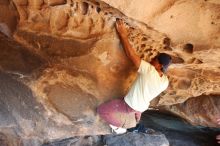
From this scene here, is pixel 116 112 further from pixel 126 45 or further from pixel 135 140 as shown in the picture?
pixel 135 140

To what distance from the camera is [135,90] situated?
2.62m

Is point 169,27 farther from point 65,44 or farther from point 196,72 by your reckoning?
point 196,72

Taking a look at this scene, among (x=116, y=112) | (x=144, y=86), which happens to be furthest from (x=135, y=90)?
(x=116, y=112)

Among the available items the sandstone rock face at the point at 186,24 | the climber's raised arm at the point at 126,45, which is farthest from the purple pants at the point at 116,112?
the sandstone rock face at the point at 186,24

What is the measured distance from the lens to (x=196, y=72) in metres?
3.19

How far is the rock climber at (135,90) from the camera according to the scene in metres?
2.52

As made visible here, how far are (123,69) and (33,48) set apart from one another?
69cm

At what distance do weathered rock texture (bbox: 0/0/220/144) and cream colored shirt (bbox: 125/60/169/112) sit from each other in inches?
5.1

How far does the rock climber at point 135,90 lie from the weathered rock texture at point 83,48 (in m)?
0.06

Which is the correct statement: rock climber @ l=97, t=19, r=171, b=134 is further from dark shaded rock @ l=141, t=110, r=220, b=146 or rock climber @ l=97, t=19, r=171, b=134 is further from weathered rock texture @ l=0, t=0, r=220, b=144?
dark shaded rock @ l=141, t=110, r=220, b=146

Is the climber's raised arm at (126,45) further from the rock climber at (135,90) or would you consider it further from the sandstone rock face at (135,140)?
the sandstone rock face at (135,140)

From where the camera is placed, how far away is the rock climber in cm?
252

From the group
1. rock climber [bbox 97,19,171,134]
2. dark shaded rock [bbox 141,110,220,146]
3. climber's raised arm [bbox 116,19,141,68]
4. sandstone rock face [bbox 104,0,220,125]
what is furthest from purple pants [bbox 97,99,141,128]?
dark shaded rock [bbox 141,110,220,146]

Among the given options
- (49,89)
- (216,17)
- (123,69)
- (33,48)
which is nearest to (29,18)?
(33,48)
